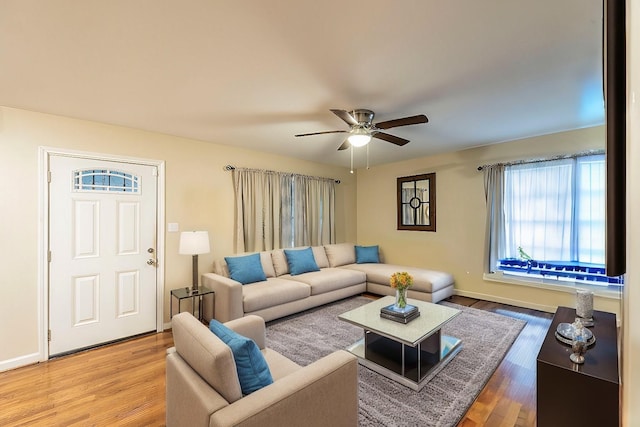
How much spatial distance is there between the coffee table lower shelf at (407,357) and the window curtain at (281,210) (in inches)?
90.4

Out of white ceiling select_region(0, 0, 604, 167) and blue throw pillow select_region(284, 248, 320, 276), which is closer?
white ceiling select_region(0, 0, 604, 167)

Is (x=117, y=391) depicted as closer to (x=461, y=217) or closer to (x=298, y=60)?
(x=298, y=60)

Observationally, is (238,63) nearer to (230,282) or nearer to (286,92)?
(286,92)

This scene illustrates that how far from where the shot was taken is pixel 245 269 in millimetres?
3898

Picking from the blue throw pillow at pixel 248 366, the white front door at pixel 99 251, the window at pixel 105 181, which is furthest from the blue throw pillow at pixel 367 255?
the blue throw pillow at pixel 248 366

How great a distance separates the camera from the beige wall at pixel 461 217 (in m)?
3.85

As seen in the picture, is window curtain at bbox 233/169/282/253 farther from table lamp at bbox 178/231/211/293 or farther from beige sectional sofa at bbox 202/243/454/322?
table lamp at bbox 178/231/211/293

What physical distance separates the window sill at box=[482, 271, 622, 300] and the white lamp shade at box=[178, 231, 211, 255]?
4.18 meters

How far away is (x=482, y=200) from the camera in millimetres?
4516

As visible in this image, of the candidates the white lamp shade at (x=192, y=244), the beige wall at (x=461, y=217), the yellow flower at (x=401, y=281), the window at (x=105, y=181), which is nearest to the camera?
the yellow flower at (x=401, y=281)

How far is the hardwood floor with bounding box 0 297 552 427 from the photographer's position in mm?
1980

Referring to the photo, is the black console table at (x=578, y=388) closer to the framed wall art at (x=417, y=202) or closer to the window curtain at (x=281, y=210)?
the framed wall art at (x=417, y=202)

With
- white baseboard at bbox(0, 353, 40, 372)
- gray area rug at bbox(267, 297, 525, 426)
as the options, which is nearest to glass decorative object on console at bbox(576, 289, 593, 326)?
gray area rug at bbox(267, 297, 525, 426)

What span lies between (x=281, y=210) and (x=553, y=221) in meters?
A: 3.96
